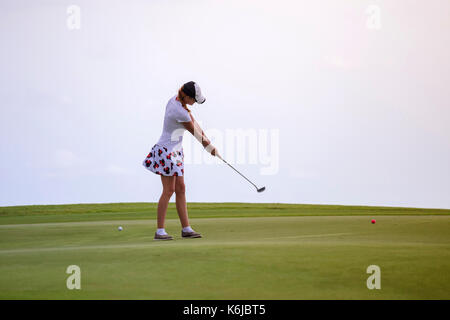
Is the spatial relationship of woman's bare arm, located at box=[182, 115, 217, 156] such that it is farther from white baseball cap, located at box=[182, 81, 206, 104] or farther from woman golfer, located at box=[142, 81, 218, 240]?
white baseball cap, located at box=[182, 81, 206, 104]

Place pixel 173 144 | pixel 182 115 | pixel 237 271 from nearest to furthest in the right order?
pixel 237 271
pixel 182 115
pixel 173 144

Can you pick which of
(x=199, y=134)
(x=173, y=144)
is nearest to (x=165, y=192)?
(x=173, y=144)

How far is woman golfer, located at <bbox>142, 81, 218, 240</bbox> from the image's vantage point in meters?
7.14

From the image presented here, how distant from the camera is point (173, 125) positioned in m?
7.20

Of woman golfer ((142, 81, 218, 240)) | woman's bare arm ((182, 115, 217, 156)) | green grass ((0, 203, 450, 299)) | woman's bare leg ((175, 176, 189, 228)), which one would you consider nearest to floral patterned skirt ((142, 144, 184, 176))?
woman golfer ((142, 81, 218, 240))

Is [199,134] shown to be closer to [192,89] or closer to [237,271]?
[192,89]

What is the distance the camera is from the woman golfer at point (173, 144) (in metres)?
7.14

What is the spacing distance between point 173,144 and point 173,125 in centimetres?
24

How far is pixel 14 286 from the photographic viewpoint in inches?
167

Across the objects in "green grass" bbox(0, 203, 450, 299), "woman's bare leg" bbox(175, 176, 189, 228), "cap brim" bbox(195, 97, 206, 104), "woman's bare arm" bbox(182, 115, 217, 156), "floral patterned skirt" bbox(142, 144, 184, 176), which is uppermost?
"cap brim" bbox(195, 97, 206, 104)

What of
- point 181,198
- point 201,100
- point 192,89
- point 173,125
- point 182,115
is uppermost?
point 192,89
